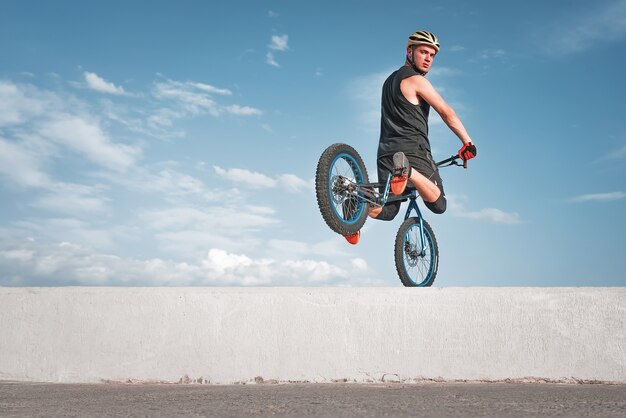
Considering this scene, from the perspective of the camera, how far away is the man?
5516 mm

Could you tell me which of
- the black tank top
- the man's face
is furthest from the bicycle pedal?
the man's face

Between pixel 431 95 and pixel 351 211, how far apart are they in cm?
135

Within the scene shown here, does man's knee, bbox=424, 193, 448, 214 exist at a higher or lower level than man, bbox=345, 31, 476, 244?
lower

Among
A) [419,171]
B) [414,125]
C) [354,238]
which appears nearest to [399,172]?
[419,171]

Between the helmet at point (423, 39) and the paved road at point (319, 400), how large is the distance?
10.7 ft

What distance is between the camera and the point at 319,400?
135 inches

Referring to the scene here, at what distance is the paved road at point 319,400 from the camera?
120 inches

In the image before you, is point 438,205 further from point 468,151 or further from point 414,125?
point 414,125

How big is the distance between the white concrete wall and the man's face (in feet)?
7.88

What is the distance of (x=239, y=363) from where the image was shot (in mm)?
4582

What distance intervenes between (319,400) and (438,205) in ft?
9.90

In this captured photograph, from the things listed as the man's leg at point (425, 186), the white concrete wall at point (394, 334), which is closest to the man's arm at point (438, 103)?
the man's leg at point (425, 186)

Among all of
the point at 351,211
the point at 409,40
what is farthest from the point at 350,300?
the point at 409,40

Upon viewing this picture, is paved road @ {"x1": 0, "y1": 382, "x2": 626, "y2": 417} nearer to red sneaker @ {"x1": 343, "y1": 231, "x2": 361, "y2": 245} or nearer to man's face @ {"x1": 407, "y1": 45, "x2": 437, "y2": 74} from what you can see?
red sneaker @ {"x1": 343, "y1": 231, "x2": 361, "y2": 245}
